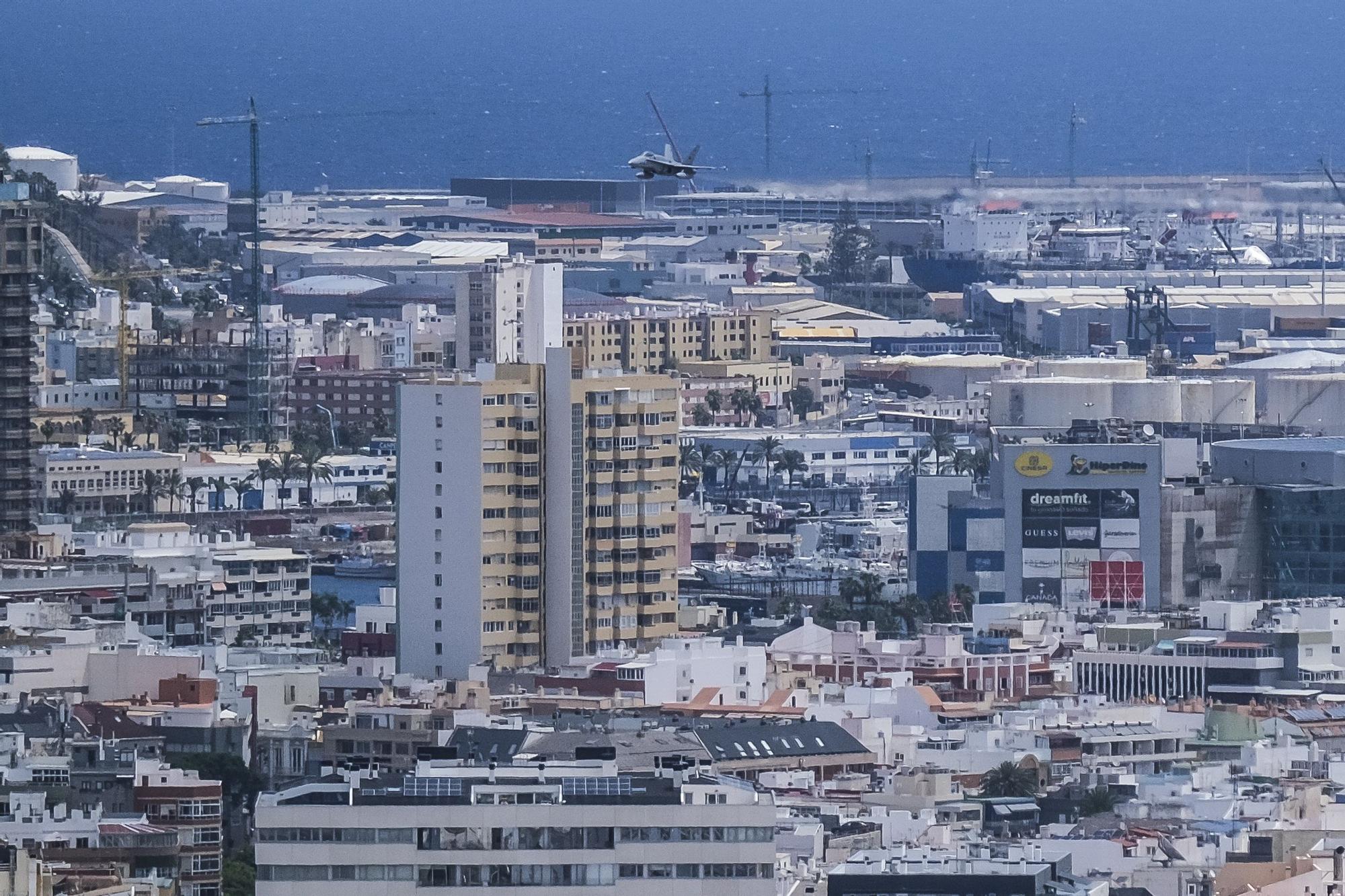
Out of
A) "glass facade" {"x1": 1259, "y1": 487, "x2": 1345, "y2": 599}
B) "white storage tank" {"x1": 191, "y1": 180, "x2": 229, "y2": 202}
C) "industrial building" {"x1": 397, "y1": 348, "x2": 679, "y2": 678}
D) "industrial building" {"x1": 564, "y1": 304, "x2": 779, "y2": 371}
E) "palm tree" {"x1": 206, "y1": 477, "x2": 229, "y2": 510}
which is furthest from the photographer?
"white storage tank" {"x1": 191, "y1": 180, "x2": 229, "y2": 202}

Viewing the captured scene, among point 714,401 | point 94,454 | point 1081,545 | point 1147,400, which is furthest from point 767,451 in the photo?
point 1081,545

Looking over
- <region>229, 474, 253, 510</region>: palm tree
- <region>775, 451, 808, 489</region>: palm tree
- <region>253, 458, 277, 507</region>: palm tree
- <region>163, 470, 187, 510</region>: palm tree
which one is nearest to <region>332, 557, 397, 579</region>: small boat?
<region>163, 470, 187, 510</region>: palm tree

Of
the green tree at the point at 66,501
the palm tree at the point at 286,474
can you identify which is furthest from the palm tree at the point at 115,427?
the green tree at the point at 66,501

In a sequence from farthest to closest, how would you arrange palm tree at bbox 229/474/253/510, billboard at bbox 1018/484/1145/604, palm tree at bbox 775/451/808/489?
palm tree at bbox 775/451/808/489
palm tree at bbox 229/474/253/510
billboard at bbox 1018/484/1145/604

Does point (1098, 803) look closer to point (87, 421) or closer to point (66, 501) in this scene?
point (66, 501)

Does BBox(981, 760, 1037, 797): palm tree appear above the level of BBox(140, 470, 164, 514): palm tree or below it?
below

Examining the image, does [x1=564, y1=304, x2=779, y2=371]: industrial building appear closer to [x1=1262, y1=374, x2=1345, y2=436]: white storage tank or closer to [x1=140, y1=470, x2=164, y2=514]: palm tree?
[x1=1262, y1=374, x2=1345, y2=436]: white storage tank

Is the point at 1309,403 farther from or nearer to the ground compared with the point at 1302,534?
farther from the ground

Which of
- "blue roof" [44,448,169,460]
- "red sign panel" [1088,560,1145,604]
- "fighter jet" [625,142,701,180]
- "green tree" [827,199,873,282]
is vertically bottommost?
"red sign panel" [1088,560,1145,604]
